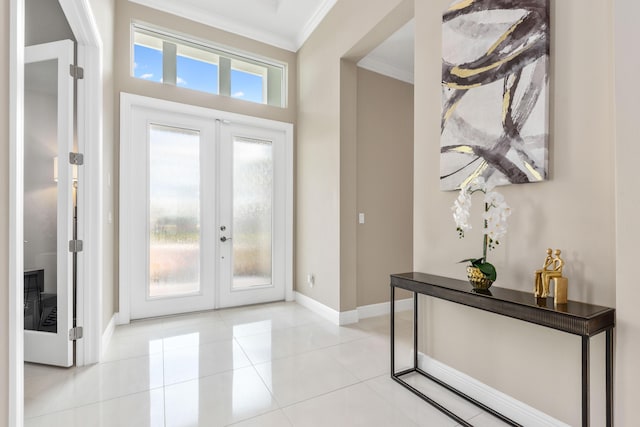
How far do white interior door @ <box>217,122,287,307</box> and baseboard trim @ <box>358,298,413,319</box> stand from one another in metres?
1.21

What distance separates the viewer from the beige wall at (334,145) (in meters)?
3.12

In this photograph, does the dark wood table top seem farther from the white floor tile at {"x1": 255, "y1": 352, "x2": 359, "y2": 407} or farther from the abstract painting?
the white floor tile at {"x1": 255, "y1": 352, "x2": 359, "y2": 407}

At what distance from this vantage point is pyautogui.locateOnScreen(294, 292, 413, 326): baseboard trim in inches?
130

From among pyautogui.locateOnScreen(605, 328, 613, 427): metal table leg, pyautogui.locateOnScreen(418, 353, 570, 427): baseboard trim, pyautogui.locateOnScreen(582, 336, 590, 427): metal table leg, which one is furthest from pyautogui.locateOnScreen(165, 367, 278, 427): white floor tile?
pyautogui.locateOnScreen(605, 328, 613, 427): metal table leg

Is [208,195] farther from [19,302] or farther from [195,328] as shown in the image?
[19,302]

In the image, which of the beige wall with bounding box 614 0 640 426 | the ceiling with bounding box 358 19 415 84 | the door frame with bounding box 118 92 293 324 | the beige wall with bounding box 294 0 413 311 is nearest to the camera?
the beige wall with bounding box 614 0 640 426

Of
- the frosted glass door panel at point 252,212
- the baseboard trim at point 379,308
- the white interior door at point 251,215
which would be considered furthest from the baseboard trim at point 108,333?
the baseboard trim at point 379,308

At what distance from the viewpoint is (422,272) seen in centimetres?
234

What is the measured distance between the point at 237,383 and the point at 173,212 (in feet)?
7.18

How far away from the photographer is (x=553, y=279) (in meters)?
1.47

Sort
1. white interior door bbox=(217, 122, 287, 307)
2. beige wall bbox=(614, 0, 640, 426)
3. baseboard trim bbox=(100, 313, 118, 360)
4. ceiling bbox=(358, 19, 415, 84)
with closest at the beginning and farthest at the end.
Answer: beige wall bbox=(614, 0, 640, 426), baseboard trim bbox=(100, 313, 118, 360), ceiling bbox=(358, 19, 415, 84), white interior door bbox=(217, 122, 287, 307)

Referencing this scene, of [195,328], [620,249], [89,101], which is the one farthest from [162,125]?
[620,249]

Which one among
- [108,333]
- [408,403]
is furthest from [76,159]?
[408,403]

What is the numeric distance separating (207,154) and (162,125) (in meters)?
0.57
